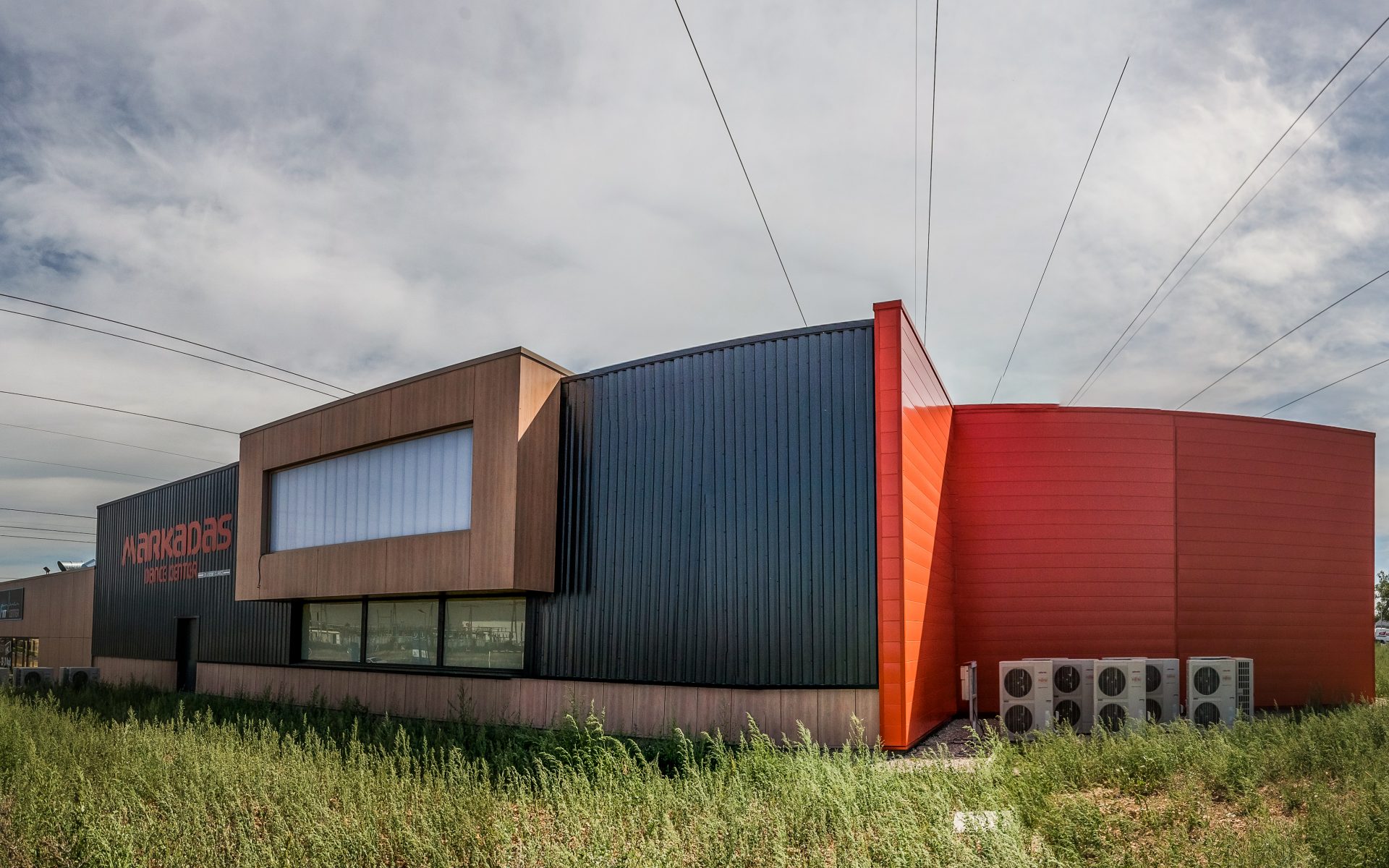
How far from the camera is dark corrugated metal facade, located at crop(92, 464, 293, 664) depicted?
20469mm

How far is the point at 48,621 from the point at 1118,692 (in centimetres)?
3716

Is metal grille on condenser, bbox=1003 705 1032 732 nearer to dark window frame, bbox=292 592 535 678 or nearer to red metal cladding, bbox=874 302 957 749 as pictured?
red metal cladding, bbox=874 302 957 749

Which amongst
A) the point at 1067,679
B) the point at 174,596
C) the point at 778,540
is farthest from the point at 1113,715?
the point at 174,596

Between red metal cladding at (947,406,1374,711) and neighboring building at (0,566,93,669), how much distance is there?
93.6 ft

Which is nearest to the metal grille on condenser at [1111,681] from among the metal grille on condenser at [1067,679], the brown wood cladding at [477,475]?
the metal grille on condenser at [1067,679]

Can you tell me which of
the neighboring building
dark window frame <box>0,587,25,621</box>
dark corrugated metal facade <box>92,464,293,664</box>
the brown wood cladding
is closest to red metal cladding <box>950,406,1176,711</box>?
the brown wood cladding

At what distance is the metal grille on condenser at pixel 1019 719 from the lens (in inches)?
462

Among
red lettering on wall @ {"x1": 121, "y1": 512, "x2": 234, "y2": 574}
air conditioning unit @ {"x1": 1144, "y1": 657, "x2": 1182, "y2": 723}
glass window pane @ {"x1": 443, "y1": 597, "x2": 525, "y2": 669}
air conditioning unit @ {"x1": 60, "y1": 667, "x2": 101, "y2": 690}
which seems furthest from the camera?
air conditioning unit @ {"x1": 60, "y1": 667, "x2": 101, "y2": 690}

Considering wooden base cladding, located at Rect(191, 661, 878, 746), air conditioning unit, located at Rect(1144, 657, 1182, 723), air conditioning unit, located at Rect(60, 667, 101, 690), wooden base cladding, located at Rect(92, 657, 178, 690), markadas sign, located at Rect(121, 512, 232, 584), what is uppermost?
markadas sign, located at Rect(121, 512, 232, 584)

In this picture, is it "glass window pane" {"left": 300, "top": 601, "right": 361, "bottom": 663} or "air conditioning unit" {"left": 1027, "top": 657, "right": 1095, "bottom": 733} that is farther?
"glass window pane" {"left": 300, "top": 601, "right": 361, "bottom": 663}

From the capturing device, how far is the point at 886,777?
768cm

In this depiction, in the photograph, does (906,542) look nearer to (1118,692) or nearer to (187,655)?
(1118,692)

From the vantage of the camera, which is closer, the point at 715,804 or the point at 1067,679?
the point at 715,804

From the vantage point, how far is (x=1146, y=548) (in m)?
15.0
